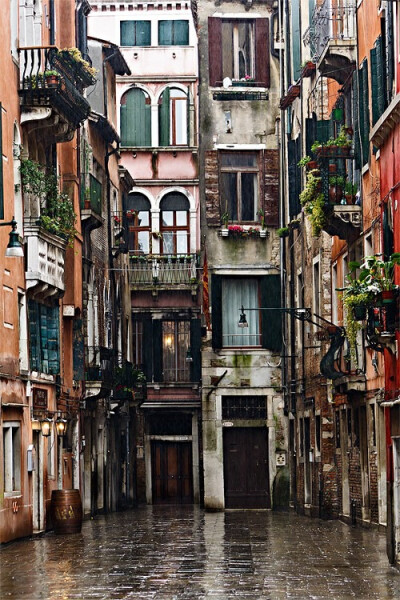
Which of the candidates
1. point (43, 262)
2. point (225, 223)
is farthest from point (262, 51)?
point (43, 262)

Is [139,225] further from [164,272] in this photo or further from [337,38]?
[337,38]

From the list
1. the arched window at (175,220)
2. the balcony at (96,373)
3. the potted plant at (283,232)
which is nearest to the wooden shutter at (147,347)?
the arched window at (175,220)

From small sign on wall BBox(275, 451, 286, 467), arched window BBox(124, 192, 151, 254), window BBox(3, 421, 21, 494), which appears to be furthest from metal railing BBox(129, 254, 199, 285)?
window BBox(3, 421, 21, 494)

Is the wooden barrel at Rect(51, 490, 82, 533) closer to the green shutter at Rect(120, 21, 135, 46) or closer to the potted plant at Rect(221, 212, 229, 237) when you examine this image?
the potted plant at Rect(221, 212, 229, 237)

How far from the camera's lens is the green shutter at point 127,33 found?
5653 cm

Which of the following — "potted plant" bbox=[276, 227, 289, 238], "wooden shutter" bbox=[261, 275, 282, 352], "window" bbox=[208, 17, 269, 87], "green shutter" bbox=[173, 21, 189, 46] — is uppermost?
"green shutter" bbox=[173, 21, 189, 46]

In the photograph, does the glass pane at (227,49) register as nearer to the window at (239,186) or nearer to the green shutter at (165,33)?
the window at (239,186)

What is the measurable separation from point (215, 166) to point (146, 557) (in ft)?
71.8

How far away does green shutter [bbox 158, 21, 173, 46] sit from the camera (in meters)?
56.7

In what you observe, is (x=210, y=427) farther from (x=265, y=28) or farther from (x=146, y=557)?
(x=146, y=557)

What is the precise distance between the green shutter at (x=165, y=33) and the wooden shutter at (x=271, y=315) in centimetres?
1648

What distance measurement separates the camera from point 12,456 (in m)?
29.2

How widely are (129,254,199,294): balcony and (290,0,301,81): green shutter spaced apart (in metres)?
14.5

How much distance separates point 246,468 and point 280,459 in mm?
1052
